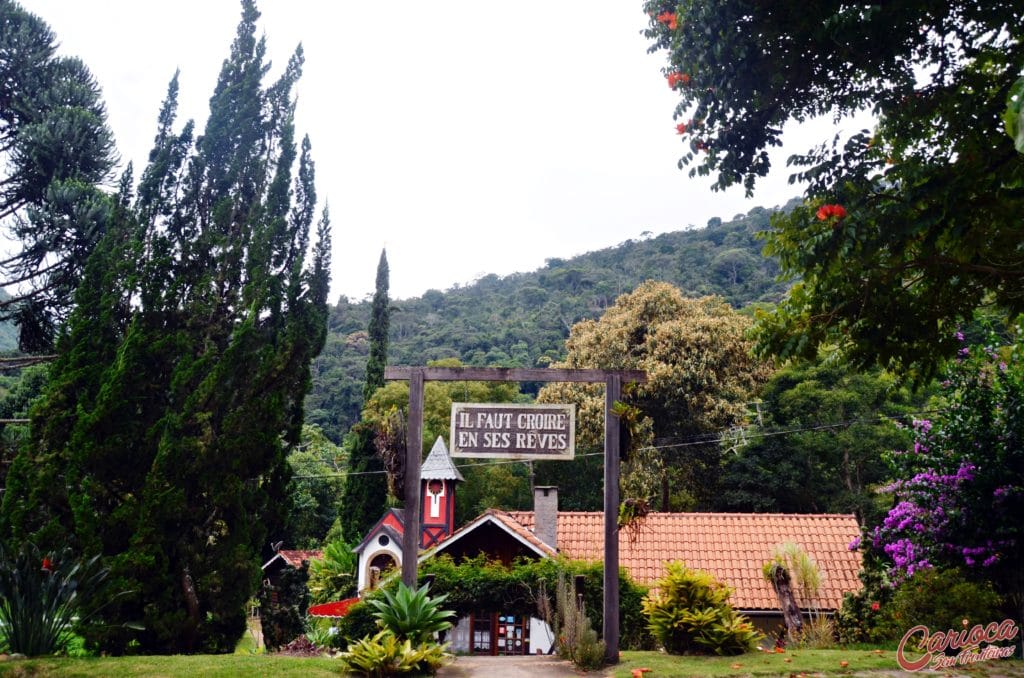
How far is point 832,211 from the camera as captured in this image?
20.9ft

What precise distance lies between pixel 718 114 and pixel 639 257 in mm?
74632

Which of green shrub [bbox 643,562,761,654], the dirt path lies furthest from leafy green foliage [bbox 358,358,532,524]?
the dirt path

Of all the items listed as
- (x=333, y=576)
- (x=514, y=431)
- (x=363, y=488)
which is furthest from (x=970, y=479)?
(x=363, y=488)

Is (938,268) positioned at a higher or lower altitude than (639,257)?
lower

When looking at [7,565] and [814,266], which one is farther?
[7,565]

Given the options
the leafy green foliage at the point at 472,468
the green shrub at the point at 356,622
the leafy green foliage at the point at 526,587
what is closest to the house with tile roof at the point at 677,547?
the leafy green foliage at the point at 526,587

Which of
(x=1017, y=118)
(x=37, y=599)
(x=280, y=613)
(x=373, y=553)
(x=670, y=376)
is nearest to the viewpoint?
(x=1017, y=118)

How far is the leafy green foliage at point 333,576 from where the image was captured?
1008 inches

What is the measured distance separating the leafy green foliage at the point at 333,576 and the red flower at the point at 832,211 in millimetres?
22456

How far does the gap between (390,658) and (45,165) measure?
36.3 ft

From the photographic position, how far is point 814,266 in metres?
6.65

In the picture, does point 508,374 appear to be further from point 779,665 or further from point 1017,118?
point 1017,118

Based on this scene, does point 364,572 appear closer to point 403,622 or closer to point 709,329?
point 709,329

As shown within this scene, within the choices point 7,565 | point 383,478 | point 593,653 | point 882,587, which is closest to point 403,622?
point 593,653
